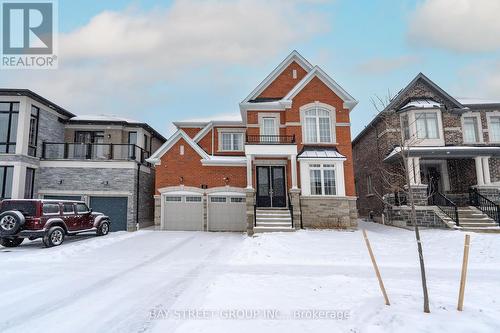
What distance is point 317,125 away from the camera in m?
17.6

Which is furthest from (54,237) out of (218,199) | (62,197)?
(218,199)

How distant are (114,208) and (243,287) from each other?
541 inches

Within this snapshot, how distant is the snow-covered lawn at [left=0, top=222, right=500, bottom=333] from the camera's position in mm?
4824

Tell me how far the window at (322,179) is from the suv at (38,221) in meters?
A: 12.5

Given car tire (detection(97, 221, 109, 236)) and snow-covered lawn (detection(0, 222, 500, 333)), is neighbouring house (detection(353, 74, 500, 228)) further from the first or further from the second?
car tire (detection(97, 221, 109, 236))

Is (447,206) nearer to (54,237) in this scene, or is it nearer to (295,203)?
(295,203)

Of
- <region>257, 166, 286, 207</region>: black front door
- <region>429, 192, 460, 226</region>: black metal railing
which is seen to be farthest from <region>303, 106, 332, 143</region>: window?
<region>429, 192, 460, 226</region>: black metal railing

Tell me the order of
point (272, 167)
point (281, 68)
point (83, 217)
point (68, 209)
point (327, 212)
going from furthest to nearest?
point (281, 68), point (272, 167), point (327, 212), point (83, 217), point (68, 209)

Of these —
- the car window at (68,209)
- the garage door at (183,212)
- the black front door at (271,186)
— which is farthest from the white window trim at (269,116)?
the car window at (68,209)

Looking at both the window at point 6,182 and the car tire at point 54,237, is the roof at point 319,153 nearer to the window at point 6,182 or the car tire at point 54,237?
the car tire at point 54,237

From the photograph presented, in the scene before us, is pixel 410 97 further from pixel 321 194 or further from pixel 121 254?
pixel 121 254

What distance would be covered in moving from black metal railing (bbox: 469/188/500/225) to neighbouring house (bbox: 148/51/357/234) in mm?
7319

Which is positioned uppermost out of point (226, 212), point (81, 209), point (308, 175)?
point (308, 175)

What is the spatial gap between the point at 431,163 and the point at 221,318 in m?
19.9
